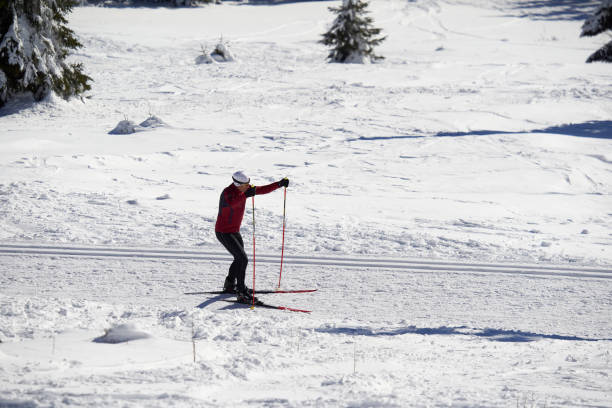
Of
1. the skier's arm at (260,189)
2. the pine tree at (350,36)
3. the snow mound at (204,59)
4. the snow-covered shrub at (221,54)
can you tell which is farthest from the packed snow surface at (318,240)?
the pine tree at (350,36)

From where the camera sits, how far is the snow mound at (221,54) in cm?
3238

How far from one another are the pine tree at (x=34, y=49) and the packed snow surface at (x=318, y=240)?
727mm

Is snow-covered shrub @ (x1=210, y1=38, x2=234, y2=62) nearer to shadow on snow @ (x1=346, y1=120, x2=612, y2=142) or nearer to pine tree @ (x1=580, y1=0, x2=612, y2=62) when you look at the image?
shadow on snow @ (x1=346, y1=120, x2=612, y2=142)

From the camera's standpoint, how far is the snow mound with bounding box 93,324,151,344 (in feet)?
20.2

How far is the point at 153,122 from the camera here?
19.4 meters

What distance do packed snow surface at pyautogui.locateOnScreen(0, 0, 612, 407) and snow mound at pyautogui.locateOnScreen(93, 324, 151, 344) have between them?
0.05m

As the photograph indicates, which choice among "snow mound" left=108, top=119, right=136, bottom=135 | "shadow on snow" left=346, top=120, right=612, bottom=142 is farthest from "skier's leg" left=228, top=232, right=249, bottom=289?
"snow mound" left=108, top=119, right=136, bottom=135

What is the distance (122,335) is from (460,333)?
3.81 metres

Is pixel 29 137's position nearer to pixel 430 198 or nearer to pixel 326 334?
pixel 430 198

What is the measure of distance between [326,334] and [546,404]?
251 cm

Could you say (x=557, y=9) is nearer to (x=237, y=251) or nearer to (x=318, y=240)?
(x=318, y=240)

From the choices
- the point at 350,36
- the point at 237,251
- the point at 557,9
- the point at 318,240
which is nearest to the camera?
the point at 237,251

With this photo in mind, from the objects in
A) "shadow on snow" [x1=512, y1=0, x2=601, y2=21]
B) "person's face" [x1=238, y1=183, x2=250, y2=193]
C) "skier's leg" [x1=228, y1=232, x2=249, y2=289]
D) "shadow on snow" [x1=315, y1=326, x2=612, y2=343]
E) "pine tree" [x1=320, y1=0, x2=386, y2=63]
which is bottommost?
"shadow on snow" [x1=315, y1=326, x2=612, y2=343]

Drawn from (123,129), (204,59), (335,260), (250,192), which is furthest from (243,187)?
(204,59)
